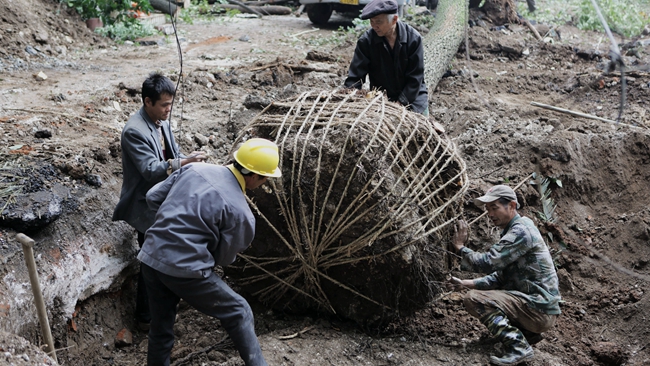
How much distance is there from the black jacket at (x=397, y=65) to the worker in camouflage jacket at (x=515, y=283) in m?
1.38

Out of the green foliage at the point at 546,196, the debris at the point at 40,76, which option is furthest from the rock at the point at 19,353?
the debris at the point at 40,76

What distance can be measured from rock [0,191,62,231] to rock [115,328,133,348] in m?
0.91

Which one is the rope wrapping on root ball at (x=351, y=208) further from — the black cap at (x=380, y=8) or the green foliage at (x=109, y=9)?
the green foliage at (x=109, y=9)

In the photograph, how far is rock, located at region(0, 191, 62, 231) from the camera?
3.70m

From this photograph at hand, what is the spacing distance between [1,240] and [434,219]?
266cm

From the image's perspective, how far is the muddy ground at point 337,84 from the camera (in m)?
3.90

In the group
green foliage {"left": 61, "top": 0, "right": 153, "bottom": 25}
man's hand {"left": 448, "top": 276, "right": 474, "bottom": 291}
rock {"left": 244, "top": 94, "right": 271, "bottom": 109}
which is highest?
green foliage {"left": 61, "top": 0, "right": 153, "bottom": 25}

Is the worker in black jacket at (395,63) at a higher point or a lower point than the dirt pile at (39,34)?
higher

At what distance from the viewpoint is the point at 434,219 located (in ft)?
12.6

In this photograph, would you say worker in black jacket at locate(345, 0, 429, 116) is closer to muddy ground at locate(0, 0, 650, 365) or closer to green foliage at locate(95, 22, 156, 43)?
muddy ground at locate(0, 0, 650, 365)

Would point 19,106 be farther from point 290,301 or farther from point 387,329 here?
point 387,329

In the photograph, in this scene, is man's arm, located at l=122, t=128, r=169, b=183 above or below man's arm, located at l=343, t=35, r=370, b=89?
below

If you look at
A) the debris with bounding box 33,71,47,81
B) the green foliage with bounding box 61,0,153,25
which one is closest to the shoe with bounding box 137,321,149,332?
the debris with bounding box 33,71,47,81

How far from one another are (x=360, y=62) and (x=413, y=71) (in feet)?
1.43
